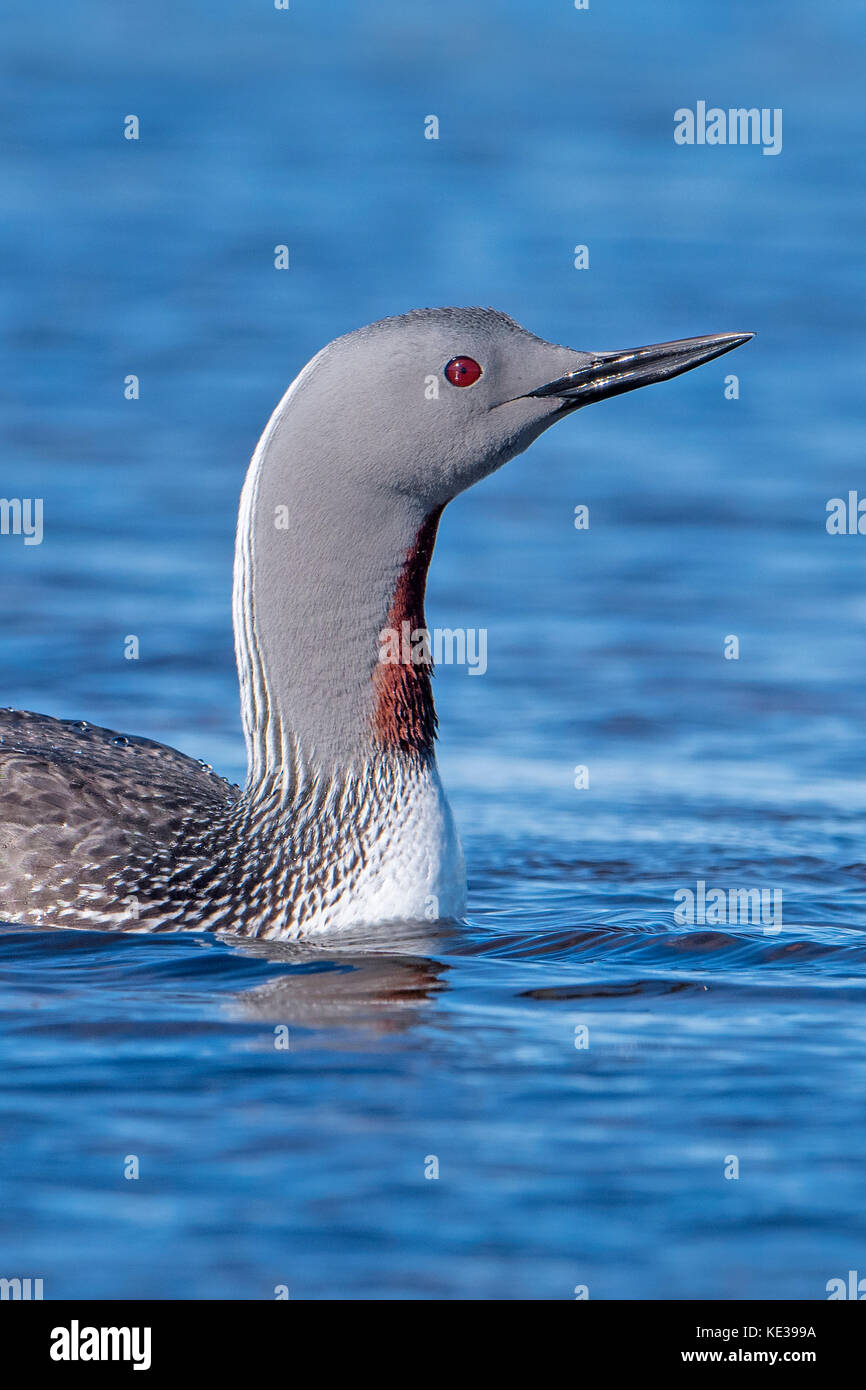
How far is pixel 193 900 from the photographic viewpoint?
6270 mm

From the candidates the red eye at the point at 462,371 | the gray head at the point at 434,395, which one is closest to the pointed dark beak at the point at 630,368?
the gray head at the point at 434,395

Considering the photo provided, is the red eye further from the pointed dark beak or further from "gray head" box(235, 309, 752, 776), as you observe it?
the pointed dark beak

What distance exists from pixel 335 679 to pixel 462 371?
96 cm

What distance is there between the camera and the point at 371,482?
6258 mm

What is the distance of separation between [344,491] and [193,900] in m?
1.23

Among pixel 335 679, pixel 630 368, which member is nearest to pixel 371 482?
pixel 335 679

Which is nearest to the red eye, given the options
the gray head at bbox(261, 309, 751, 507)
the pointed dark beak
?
the gray head at bbox(261, 309, 751, 507)

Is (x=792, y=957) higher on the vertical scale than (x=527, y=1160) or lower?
higher

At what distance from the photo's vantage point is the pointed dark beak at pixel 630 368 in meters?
6.40

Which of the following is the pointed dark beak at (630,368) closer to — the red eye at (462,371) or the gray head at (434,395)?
the gray head at (434,395)

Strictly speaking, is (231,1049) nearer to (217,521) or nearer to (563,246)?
(217,521)

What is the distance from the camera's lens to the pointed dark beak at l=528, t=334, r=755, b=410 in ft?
21.0

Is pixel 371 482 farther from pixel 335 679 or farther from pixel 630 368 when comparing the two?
pixel 630 368
